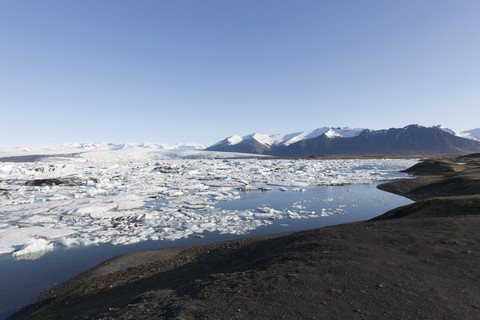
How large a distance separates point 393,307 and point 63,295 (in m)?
11.4

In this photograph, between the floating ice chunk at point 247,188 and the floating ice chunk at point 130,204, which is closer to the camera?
the floating ice chunk at point 130,204

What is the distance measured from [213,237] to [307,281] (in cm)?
1135

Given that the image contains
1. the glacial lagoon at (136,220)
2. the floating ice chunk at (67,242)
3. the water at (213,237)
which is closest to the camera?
the water at (213,237)

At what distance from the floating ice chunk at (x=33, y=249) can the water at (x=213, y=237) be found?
45 cm

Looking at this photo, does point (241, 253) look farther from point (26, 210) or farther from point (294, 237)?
point (26, 210)

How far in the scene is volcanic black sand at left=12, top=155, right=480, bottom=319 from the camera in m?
6.07

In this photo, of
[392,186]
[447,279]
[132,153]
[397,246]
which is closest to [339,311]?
[447,279]

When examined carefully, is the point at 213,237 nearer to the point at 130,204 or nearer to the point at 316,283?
the point at 316,283

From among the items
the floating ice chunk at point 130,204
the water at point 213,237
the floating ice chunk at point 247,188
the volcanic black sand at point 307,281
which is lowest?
the water at point 213,237

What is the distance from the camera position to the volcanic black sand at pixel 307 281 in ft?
19.9

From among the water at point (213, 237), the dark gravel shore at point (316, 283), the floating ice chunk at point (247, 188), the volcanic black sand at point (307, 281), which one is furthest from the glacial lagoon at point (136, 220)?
the dark gravel shore at point (316, 283)

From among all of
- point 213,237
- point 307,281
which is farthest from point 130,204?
point 307,281

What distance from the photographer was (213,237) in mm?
17938

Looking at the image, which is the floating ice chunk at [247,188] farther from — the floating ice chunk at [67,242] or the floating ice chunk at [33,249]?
the floating ice chunk at [33,249]
